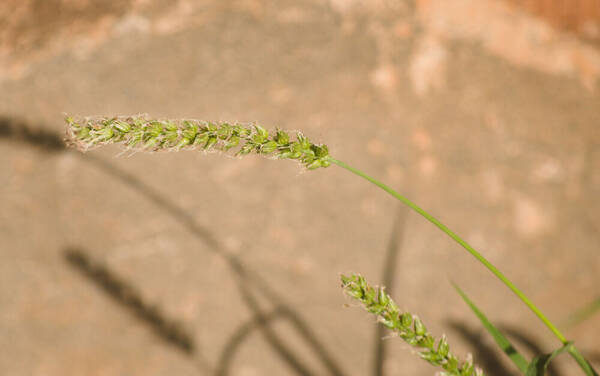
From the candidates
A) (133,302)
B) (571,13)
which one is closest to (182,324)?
(133,302)

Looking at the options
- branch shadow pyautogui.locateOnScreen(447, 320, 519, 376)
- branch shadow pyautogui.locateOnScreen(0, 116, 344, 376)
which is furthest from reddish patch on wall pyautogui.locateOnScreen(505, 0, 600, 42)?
branch shadow pyautogui.locateOnScreen(0, 116, 344, 376)

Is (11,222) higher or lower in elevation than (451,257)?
lower

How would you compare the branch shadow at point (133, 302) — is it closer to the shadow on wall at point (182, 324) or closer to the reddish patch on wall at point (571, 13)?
the shadow on wall at point (182, 324)

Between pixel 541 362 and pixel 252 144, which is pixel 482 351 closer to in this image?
pixel 541 362

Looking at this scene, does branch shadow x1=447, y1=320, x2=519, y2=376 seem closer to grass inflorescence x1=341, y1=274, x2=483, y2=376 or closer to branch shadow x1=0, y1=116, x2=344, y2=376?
branch shadow x1=0, y1=116, x2=344, y2=376

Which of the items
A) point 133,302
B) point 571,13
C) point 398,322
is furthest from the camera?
point 571,13

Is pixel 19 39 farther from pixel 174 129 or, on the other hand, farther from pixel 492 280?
pixel 492 280

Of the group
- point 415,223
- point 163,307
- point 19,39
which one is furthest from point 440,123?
point 19,39

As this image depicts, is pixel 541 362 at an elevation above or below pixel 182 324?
below
